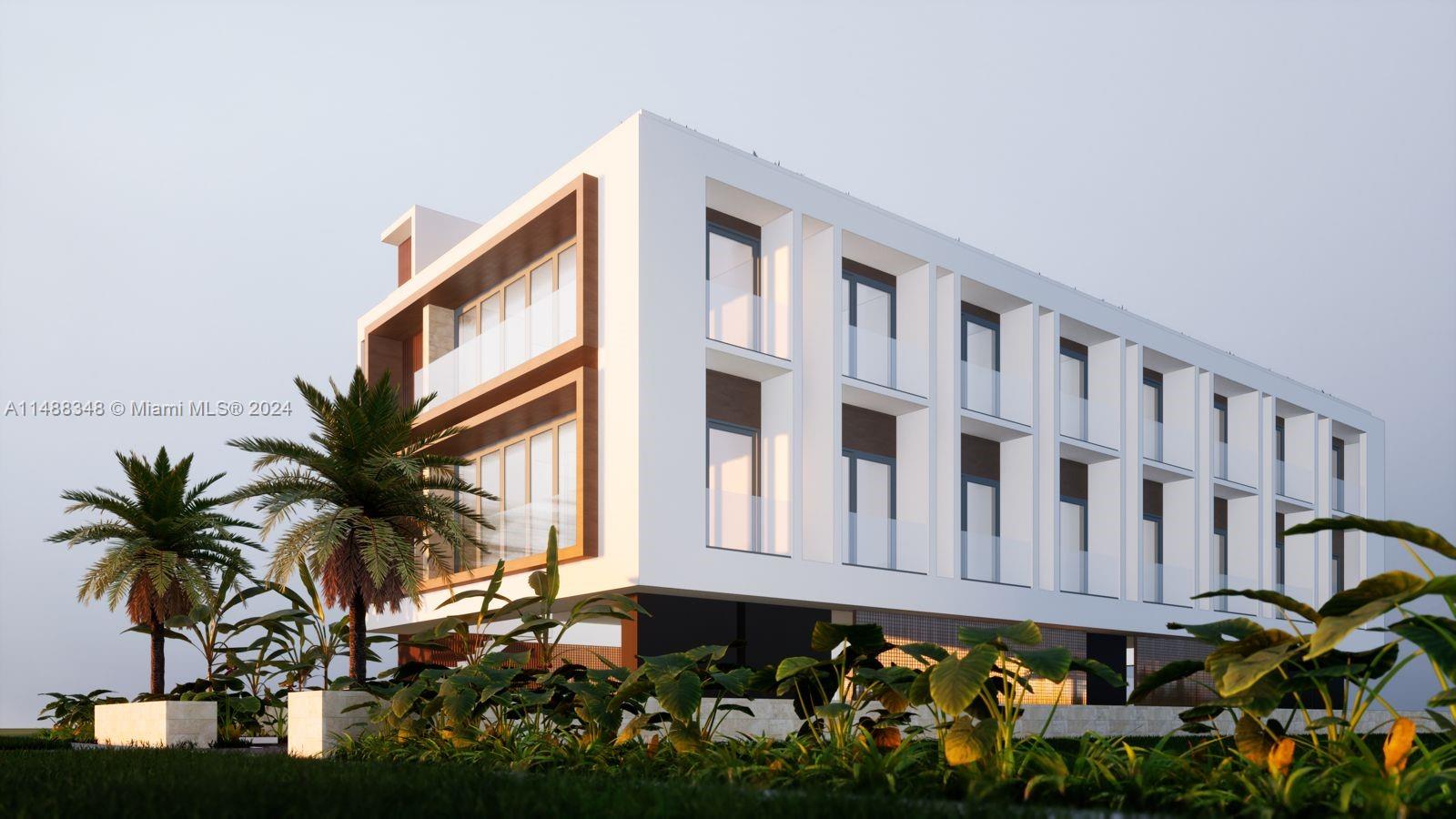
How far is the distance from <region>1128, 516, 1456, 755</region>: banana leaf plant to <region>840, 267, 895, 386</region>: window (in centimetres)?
1542

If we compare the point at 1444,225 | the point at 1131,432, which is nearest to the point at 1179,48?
the point at 1444,225

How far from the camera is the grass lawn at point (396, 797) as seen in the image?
663 cm

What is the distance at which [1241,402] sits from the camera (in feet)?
117

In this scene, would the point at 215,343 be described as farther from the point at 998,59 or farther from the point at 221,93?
the point at 998,59

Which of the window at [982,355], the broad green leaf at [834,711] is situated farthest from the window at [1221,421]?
the broad green leaf at [834,711]

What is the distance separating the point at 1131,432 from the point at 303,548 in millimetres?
20080

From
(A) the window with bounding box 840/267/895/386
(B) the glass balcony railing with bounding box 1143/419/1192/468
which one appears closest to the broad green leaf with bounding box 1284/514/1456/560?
(A) the window with bounding box 840/267/895/386

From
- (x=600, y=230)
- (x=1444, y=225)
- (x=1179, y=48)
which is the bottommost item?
(x=600, y=230)

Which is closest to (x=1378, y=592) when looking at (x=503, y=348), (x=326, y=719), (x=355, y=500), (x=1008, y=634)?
(x=1008, y=634)

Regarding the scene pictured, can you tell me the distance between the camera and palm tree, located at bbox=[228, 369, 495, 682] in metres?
19.9

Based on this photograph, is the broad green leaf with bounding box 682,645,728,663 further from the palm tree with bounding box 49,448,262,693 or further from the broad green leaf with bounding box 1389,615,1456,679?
the palm tree with bounding box 49,448,262,693

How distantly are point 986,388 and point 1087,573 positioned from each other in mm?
5538

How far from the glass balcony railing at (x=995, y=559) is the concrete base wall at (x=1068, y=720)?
9.24ft

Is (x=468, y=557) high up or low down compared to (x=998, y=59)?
down
